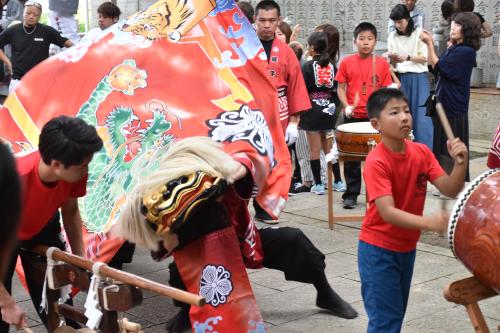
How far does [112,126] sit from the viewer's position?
4.36 metres

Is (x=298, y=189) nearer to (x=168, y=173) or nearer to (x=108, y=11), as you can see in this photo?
(x=108, y=11)

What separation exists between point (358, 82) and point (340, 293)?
2.50m

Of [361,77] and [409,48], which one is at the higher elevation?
[361,77]

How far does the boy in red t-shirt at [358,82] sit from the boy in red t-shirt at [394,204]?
335 cm

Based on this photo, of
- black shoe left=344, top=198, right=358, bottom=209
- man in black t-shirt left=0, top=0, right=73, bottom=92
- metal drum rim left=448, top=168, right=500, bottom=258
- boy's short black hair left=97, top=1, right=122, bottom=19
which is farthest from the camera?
man in black t-shirt left=0, top=0, right=73, bottom=92

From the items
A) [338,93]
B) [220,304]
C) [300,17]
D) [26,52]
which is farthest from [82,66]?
[300,17]

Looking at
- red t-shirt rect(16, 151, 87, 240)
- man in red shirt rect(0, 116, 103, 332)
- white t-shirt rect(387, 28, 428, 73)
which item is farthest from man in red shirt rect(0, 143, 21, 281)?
white t-shirt rect(387, 28, 428, 73)

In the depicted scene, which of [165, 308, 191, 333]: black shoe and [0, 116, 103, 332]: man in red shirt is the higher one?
[0, 116, 103, 332]: man in red shirt

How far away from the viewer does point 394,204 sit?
3541mm

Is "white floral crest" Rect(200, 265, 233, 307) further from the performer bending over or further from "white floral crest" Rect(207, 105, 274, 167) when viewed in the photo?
"white floral crest" Rect(207, 105, 274, 167)

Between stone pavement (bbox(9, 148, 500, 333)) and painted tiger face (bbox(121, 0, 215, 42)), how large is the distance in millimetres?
1489

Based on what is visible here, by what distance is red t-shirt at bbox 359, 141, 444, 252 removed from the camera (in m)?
3.51

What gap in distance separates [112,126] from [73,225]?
0.78m

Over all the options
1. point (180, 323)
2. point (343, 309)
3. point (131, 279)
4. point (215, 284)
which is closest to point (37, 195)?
point (131, 279)
